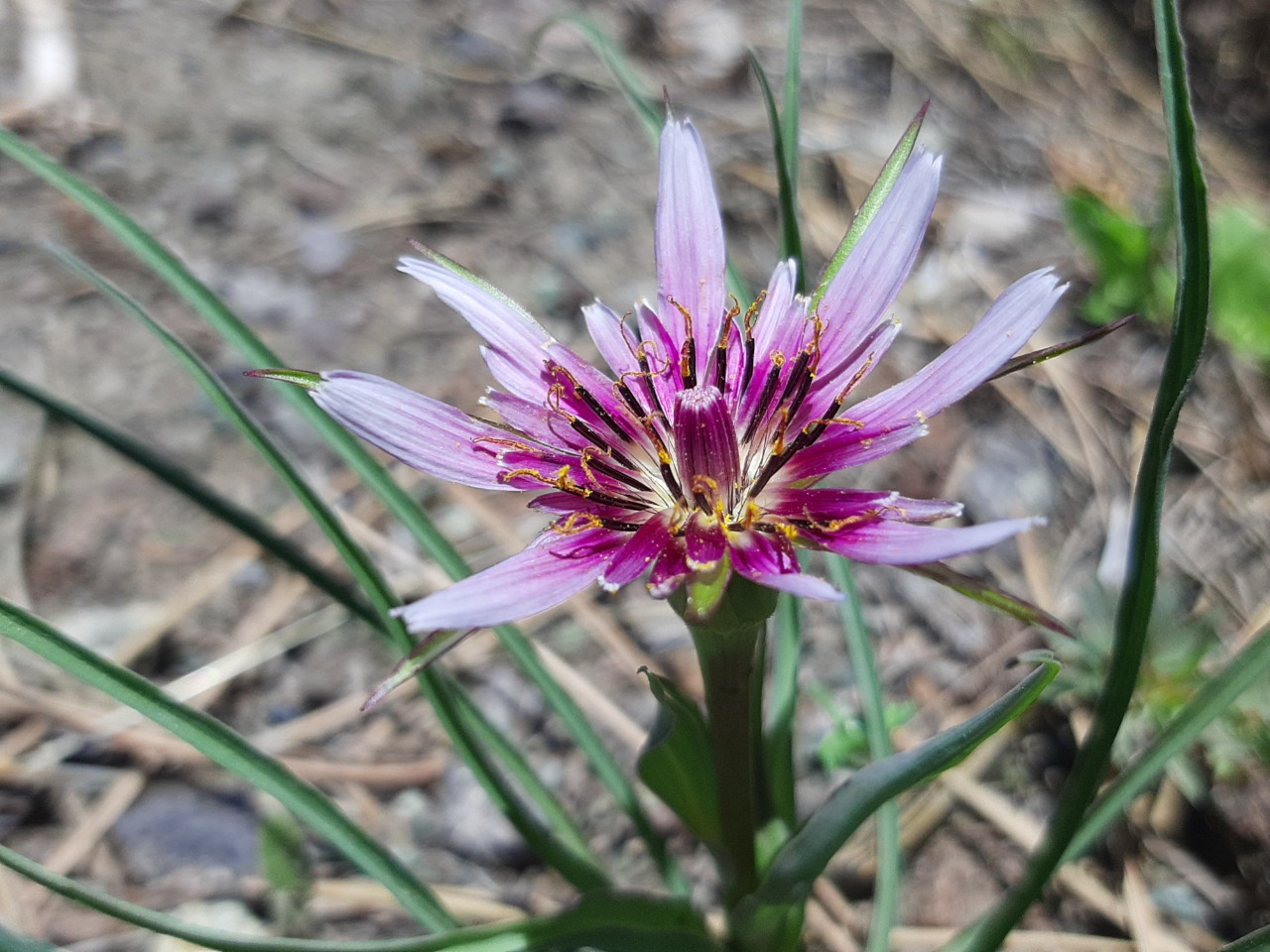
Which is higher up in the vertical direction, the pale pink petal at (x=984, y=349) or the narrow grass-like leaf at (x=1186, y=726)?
the pale pink petal at (x=984, y=349)

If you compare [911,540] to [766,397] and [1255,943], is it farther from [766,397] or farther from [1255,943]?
[1255,943]

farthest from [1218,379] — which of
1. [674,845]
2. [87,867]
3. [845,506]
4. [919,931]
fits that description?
[87,867]

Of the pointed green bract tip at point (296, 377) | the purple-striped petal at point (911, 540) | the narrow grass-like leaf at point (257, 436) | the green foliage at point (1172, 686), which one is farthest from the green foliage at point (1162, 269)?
the pointed green bract tip at point (296, 377)

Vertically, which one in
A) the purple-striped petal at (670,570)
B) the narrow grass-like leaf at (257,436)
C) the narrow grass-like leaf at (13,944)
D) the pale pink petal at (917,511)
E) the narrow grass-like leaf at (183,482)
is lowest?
the narrow grass-like leaf at (13,944)

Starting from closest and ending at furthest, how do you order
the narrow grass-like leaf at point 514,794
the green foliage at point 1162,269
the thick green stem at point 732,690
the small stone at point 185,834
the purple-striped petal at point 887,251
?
1. the thick green stem at point 732,690
2. the purple-striped petal at point 887,251
3. the narrow grass-like leaf at point 514,794
4. the small stone at point 185,834
5. the green foliage at point 1162,269

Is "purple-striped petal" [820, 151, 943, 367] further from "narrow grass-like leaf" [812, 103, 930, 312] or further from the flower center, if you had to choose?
the flower center

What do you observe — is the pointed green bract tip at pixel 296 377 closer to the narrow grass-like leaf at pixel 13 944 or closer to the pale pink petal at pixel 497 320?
the pale pink petal at pixel 497 320

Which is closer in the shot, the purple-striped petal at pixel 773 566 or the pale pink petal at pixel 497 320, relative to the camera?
the purple-striped petal at pixel 773 566
